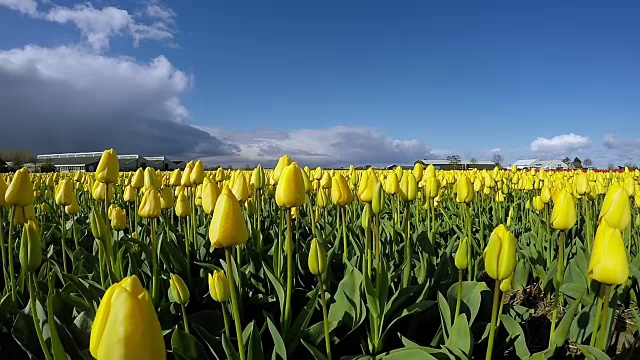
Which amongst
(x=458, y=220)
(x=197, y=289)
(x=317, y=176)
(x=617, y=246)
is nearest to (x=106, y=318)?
(x=617, y=246)

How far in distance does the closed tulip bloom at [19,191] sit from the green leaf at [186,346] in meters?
1.23

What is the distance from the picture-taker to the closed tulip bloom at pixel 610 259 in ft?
4.83

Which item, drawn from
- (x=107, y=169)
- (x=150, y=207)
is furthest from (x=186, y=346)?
(x=107, y=169)

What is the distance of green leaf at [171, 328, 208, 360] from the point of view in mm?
1639

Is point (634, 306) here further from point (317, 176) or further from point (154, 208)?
point (154, 208)

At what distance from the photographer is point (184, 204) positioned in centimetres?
286

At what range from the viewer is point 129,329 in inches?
27.7

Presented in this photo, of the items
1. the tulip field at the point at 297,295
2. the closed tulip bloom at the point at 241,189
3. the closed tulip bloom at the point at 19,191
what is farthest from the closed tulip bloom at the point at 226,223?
the closed tulip bloom at the point at 19,191

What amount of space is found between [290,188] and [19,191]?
1425mm

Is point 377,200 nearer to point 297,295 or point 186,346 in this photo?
point 297,295

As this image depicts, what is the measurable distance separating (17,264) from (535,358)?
3.90 metres

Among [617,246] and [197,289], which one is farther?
[197,289]

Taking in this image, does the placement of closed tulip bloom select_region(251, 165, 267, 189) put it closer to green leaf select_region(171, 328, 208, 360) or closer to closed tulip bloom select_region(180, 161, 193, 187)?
closed tulip bloom select_region(180, 161, 193, 187)

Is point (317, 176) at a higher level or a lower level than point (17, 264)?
higher
